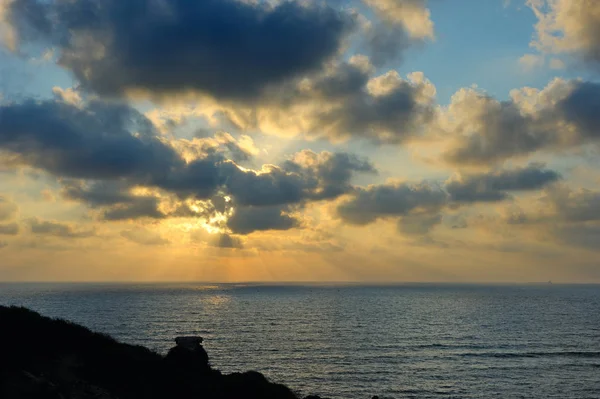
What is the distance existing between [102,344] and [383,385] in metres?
38.6

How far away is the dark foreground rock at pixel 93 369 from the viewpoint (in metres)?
32.7

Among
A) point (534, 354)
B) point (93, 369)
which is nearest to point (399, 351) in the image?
point (534, 354)

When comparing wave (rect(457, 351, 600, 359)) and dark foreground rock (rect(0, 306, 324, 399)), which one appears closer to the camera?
dark foreground rock (rect(0, 306, 324, 399))

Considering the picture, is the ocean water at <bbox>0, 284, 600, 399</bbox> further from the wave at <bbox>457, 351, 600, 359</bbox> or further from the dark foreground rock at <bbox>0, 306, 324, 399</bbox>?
the dark foreground rock at <bbox>0, 306, 324, 399</bbox>

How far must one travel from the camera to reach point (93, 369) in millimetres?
38531

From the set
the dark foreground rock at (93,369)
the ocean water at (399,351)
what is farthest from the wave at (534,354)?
the dark foreground rock at (93,369)

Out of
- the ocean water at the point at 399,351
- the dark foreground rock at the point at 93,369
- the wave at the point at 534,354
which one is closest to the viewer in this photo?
the dark foreground rock at the point at 93,369

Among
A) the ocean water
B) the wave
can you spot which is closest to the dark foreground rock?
the ocean water

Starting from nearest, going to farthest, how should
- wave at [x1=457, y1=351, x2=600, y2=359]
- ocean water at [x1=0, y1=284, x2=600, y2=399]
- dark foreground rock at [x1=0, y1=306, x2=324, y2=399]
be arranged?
dark foreground rock at [x1=0, y1=306, x2=324, y2=399]
ocean water at [x1=0, y1=284, x2=600, y2=399]
wave at [x1=457, y1=351, x2=600, y2=359]

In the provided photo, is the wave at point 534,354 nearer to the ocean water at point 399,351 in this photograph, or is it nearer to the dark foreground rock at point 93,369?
the ocean water at point 399,351

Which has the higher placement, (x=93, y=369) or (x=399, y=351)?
(x=93, y=369)

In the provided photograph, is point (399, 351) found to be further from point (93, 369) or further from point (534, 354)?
point (93, 369)

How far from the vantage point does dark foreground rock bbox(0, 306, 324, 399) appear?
32.7 meters

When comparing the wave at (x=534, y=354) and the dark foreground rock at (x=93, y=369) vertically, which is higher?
the dark foreground rock at (x=93, y=369)
